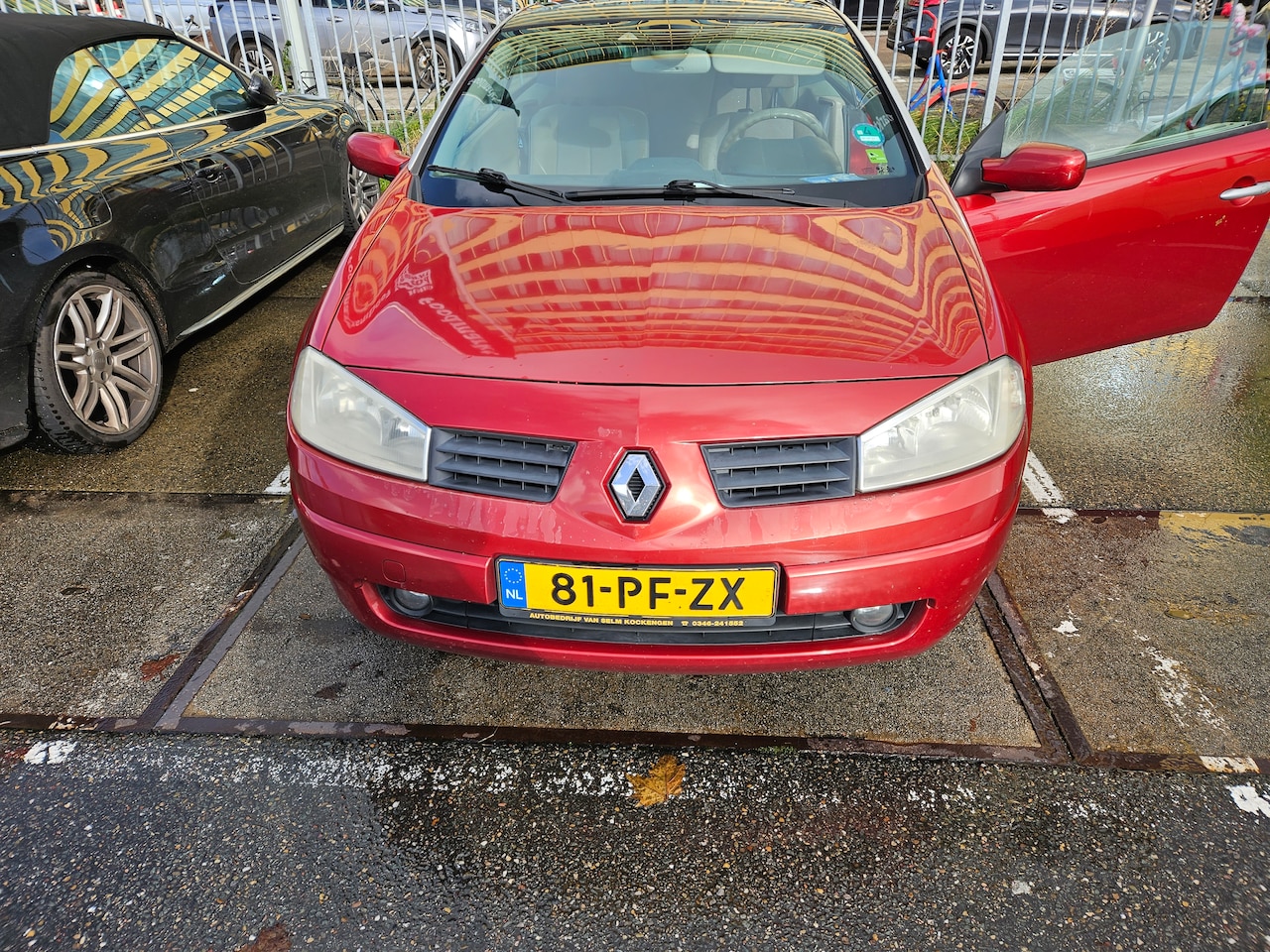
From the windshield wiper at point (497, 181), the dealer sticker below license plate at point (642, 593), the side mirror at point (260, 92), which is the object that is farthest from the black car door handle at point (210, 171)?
the dealer sticker below license plate at point (642, 593)

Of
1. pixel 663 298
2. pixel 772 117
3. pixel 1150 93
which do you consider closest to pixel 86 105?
pixel 772 117

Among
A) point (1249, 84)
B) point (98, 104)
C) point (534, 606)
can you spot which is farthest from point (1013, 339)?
point (98, 104)

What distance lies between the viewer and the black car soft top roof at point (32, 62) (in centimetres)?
299

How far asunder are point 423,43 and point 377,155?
241 inches

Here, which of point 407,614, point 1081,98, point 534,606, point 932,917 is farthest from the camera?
point 1081,98

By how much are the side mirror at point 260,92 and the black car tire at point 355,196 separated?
0.64 m

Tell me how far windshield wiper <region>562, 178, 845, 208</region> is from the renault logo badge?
3.34 feet

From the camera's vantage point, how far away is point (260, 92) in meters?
4.45

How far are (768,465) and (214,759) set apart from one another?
4.64 feet

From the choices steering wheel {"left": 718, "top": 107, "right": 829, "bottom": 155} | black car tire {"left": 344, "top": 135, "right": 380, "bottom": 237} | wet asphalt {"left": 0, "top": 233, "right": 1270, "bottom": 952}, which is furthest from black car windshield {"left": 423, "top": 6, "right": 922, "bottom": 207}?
black car tire {"left": 344, "top": 135, "right": 380, "bottom": 237}

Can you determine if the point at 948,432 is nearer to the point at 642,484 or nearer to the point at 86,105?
Result: the point at 642,484

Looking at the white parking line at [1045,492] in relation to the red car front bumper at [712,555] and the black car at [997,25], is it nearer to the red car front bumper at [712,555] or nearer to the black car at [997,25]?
the red car front bumper at [712,555]

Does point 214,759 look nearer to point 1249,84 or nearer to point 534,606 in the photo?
point 534,606

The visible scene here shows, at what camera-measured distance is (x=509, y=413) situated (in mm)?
1654
